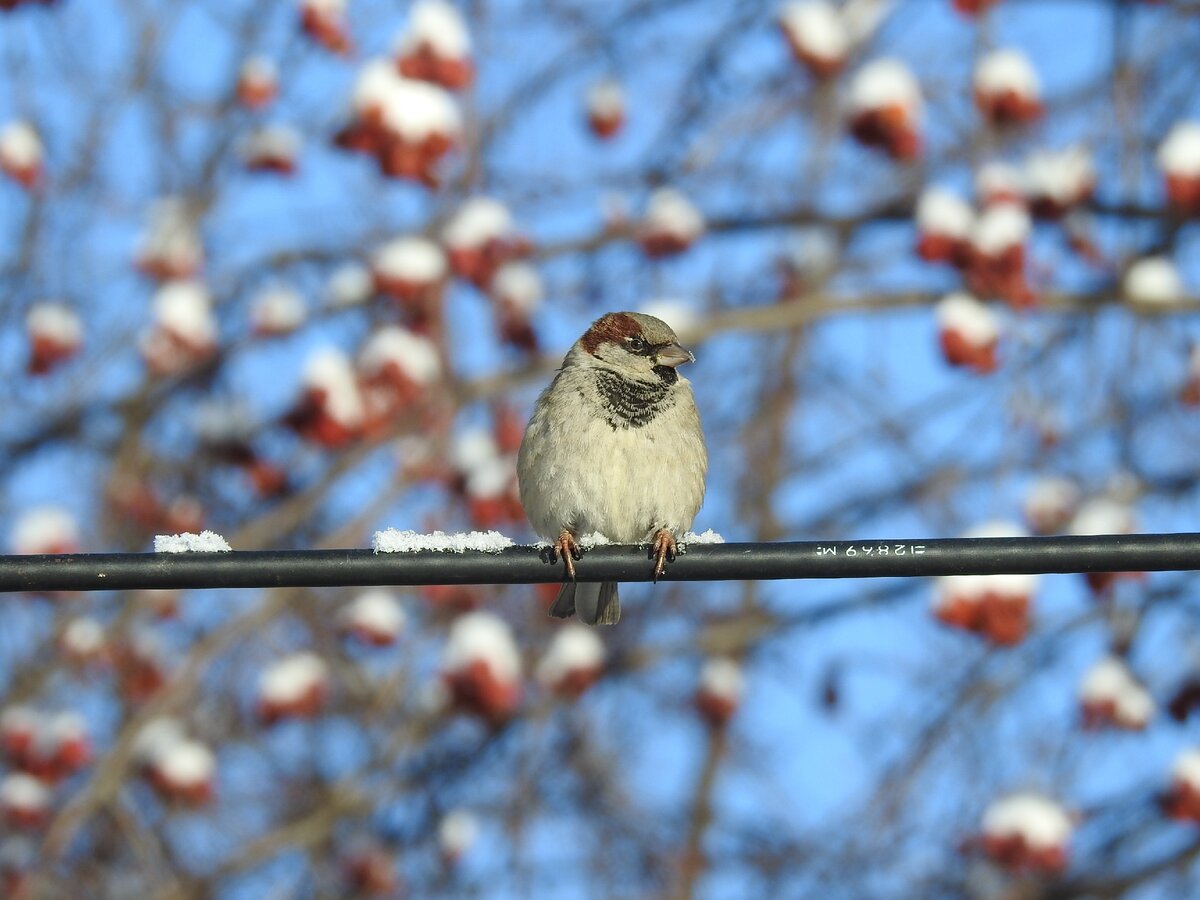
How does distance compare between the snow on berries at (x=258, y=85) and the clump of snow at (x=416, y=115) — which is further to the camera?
the snow on berries at (x=258, y=85)

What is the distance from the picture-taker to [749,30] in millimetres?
6738

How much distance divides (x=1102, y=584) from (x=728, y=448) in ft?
6.06

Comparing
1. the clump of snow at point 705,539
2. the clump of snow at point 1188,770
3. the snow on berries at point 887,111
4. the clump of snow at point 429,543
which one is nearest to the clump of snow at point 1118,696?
the clump of snow at point 1188,770

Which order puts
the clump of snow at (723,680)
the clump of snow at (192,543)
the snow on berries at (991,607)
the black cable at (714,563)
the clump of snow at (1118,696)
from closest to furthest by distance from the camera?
the black cable at (714,563), the clump of snow at (192,543), the snow on berries at (991,607), the clump of snow at (1118,696), the clump of snow at (723,680)

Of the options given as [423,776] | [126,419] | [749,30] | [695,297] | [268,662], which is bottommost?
[423,776]

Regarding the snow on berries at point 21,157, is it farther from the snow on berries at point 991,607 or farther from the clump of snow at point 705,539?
the clump of snow at point 705,539

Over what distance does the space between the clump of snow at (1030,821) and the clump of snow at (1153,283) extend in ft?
5.55

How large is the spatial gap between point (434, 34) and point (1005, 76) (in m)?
1.90

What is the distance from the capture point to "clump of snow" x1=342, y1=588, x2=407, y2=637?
572cm

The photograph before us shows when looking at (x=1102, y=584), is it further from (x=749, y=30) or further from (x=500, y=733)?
(x=749, y=30)

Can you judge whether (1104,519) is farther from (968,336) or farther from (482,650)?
(482,650)

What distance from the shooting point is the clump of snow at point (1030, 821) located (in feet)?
17.1

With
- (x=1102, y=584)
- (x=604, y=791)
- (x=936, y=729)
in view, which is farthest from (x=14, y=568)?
(x=604, y=791)

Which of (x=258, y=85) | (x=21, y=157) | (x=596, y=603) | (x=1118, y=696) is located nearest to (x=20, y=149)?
(x=21, y=157)
